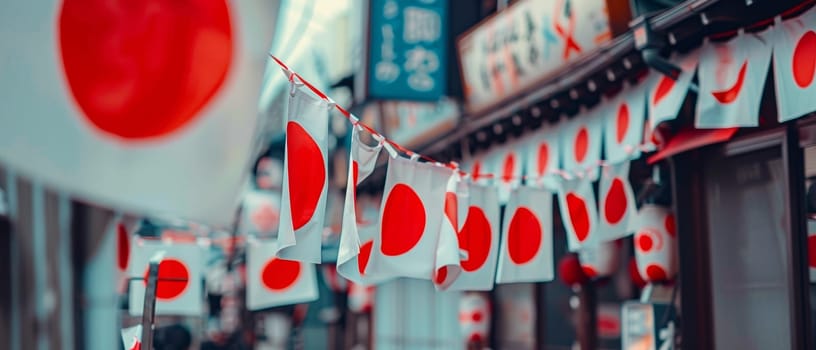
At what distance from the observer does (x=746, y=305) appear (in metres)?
8.75

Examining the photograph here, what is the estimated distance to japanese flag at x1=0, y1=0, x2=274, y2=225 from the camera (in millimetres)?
1852

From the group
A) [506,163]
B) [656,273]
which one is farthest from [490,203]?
[506,163]

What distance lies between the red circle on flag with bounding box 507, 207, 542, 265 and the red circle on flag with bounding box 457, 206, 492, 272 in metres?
0.52

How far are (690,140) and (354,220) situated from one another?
415 centimetres

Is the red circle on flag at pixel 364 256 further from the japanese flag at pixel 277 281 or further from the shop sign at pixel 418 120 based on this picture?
the shop sign at pixel 418 120

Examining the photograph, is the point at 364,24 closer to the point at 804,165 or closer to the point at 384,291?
the point at 384,291

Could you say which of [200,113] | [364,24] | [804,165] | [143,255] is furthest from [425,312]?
[200,113]

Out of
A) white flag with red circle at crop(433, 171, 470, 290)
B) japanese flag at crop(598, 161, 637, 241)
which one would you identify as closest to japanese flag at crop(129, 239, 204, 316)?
white flag with red circle at crop(433, 171, 470, 290)

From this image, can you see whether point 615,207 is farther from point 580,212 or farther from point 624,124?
point 624,124

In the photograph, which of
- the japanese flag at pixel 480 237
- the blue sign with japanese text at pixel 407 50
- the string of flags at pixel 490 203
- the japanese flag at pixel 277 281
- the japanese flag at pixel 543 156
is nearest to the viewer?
the string of flags at pixel 490 203

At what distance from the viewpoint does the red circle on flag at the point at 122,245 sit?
805cm

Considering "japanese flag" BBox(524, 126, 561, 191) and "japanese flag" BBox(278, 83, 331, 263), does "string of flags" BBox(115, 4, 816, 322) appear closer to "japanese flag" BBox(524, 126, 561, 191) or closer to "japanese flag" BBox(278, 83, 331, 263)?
"japanese flag" BBox(278, 83, 331, 263)

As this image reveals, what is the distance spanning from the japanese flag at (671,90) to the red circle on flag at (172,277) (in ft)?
18.1

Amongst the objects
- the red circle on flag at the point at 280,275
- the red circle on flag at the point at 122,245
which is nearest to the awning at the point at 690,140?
the red circle on flag at the point at 280,275
